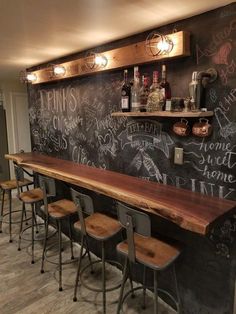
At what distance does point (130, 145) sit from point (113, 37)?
2.85 ft

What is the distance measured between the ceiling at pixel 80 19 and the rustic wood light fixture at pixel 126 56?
0.39 ft

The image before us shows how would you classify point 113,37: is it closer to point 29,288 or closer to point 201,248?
point 201,248

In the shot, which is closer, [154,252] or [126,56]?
[154,252]

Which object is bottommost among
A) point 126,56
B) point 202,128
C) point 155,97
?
point 202,128

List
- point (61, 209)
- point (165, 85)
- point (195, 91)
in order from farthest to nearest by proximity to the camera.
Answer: point (61, 209) < point (165, 85) < point (195, 91)

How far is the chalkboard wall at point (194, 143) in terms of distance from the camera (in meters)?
1.54

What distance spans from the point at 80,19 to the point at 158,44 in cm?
52

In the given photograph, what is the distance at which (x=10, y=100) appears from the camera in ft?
15.3

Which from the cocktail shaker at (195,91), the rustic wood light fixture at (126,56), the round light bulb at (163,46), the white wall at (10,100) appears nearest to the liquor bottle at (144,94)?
the rustic wood light fixture at (126,56)

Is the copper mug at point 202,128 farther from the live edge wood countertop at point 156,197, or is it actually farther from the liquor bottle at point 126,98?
the liquor bottle at point 126,98

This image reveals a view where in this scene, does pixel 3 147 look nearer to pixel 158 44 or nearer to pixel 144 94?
pixel 144 94

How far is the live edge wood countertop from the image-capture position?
139 cm

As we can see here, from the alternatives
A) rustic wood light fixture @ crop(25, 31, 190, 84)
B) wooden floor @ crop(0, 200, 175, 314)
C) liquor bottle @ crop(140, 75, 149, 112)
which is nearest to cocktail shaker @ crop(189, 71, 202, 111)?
rustic wood light fixture @ crop(25, 31, 190, 84)

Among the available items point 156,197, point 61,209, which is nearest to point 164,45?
point 156,197
